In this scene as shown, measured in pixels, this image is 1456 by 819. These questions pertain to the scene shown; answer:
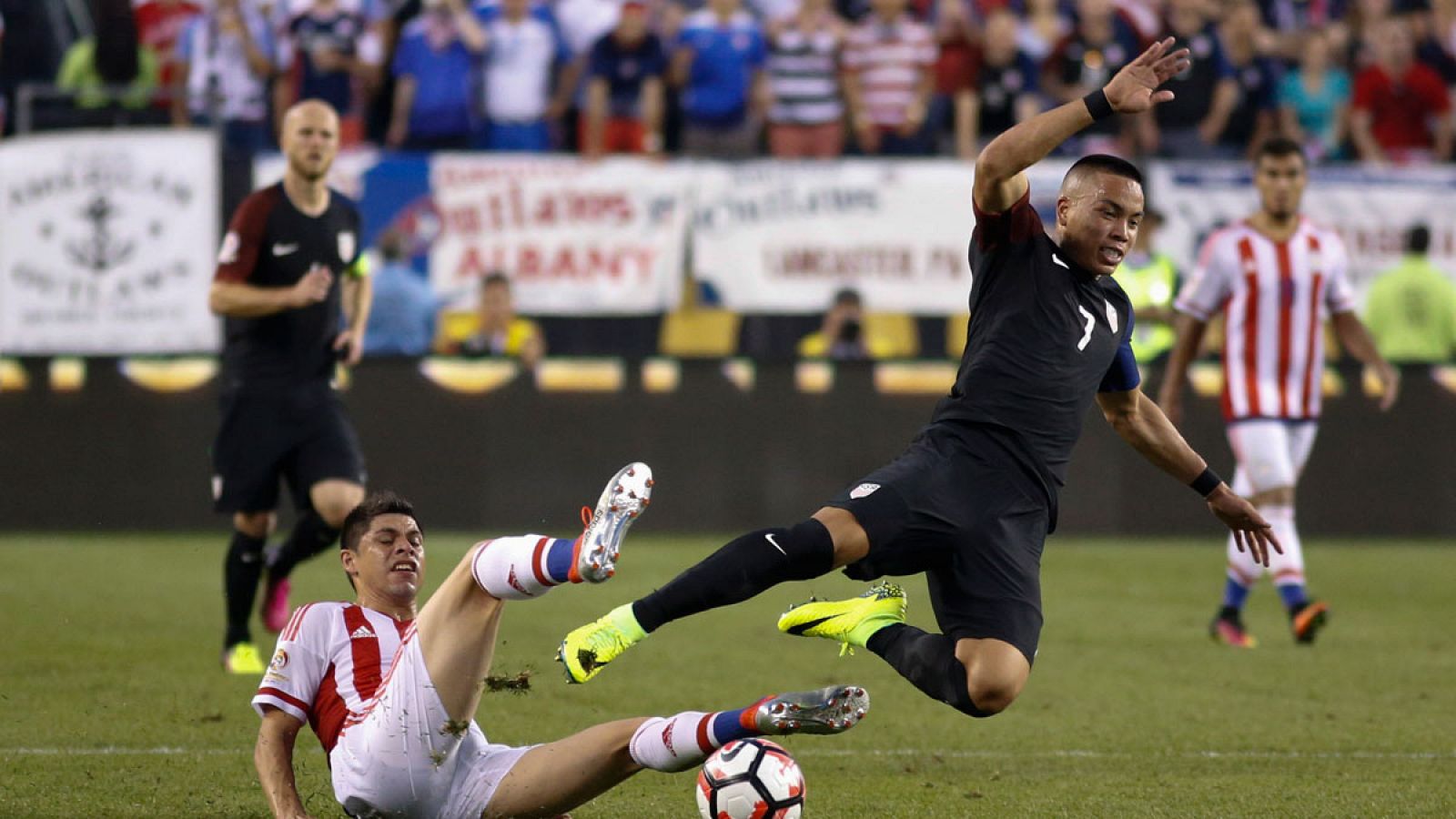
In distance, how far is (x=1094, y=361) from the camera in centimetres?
582

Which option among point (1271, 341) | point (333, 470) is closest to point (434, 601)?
point (333, 470)

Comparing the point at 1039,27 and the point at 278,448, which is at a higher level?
the point at 1039,27

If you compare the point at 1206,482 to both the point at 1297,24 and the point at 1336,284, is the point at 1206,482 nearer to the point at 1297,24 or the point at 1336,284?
the point at 1336,284

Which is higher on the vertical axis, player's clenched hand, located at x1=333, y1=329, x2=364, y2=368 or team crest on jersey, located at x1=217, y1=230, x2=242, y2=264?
team crest on jersey, located at x1=217, y1=230, x2=242, y2=264

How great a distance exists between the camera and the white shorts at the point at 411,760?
4879mm

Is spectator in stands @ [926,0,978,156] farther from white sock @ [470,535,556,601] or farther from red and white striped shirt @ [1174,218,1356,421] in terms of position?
white sock @ [470,535,556,601]

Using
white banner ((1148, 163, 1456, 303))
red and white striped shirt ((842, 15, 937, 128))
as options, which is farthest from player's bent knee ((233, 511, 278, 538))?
white banner ((1148, 163, 1456, 303))

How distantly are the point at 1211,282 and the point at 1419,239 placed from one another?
5.99 metres

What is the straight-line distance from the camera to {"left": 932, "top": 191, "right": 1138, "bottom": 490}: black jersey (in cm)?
569

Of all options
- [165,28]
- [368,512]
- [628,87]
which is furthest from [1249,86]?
[368,512]

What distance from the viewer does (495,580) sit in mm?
4777

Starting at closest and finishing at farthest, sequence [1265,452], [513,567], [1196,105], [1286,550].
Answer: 1. [513,567]
2. [1286,550]
3. [1265,452]
4. [1196,105]

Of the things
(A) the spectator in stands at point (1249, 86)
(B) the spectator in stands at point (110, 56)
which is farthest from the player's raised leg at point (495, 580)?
(A) the spectator in stands at point (1249, 86)

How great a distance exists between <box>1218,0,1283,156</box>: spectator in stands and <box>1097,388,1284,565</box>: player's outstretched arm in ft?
33.8
